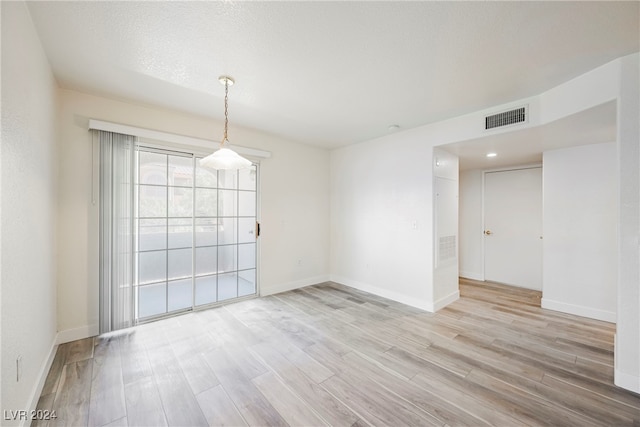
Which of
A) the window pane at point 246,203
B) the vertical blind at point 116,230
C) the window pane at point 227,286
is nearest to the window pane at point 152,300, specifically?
the vertical blind at point 116,230

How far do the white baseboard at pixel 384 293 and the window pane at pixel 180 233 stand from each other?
285cm

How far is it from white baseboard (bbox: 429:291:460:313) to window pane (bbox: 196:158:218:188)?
3683 mm

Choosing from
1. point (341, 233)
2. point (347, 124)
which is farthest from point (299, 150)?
point (341, 233)

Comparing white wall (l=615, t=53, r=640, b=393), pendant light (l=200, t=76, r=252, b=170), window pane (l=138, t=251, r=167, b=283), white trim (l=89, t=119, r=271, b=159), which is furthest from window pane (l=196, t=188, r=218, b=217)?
white wall (l=615, t=53, r=640, b=393)

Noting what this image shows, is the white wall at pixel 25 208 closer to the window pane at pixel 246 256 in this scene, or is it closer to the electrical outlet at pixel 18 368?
the electrical outlet at pixel 18 368

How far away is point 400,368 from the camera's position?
89.4 inches

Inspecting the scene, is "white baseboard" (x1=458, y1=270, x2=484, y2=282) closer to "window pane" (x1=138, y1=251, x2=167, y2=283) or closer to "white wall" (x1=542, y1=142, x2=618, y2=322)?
"white wall" (x1=542, y1=142, x2=618, y2=322)

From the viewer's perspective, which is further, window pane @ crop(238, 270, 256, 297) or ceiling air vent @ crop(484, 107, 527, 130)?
window pane @ crop(238, 270, 256, 297)

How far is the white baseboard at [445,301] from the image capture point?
142 inches

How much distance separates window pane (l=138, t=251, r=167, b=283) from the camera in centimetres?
322

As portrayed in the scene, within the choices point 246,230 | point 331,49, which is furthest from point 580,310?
point 246,230

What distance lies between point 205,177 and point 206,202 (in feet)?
1.21

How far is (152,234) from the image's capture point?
3.29 meters

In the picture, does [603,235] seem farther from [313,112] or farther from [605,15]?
[313,112]
